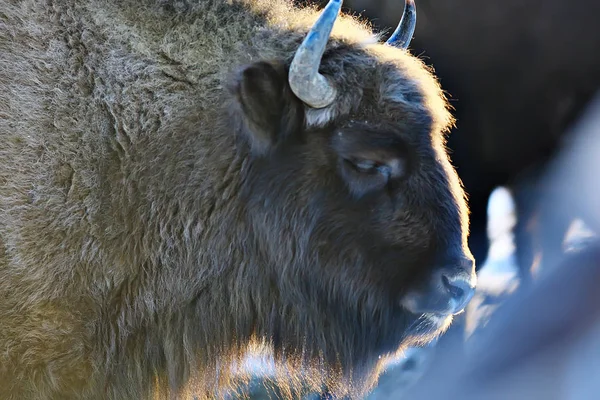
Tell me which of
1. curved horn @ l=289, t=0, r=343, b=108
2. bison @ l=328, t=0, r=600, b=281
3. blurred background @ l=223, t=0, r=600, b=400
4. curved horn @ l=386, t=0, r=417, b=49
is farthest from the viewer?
bison @ l=328, t=0, r=600, b=281

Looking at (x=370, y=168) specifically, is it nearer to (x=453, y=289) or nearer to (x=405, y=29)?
(x=453, y=289)

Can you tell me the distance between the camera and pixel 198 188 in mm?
2572

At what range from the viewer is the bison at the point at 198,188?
2.42 m

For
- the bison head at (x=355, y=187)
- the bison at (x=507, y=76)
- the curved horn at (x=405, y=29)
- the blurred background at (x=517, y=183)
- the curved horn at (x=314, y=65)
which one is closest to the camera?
the curved horn at (x=314, y=65)

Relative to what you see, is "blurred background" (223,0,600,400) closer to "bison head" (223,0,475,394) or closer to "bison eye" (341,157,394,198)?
"bison head" (223,0,475,394)

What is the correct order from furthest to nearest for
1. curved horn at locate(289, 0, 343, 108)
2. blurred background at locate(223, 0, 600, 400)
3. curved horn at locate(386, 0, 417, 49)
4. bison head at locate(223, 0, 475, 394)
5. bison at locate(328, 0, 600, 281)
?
bison at locate(328, 0, 600, 281) → blurred background at locate(223, 0, 600, 400) → curved horn at locate(386, 0, 417, 49) → bison head at locate(223, 0, 475, 394) → curved horn at locate(289, 0, 343, 108)

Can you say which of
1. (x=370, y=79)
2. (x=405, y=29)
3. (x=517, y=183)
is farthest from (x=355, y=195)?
(x=517, y=183)

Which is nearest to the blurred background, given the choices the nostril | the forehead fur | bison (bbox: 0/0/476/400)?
bison (bbox: 0/0/476/400)

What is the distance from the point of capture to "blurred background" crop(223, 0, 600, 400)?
13.6 ft

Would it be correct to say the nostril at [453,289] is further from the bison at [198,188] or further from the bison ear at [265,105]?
the bison ear at [265,105]

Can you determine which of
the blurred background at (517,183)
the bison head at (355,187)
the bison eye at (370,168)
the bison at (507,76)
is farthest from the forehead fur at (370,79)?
the bison at (507,76)

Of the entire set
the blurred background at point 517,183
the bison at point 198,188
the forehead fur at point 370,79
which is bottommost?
the blurred background at point 517,183

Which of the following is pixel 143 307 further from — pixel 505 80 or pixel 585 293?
pixel 505 80

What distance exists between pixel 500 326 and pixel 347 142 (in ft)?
7.93
